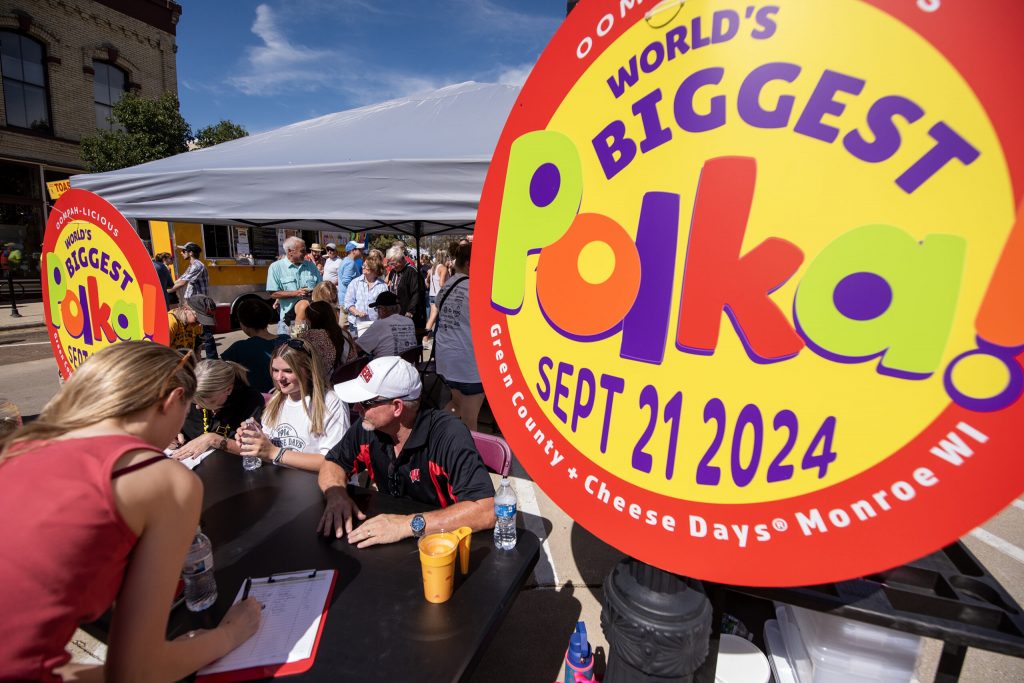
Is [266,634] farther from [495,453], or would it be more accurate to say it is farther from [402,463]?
[495,453]

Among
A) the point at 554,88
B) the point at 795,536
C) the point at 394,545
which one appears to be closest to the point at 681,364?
the point at 795,536

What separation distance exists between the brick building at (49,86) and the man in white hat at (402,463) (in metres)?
22.9

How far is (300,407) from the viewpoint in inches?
120

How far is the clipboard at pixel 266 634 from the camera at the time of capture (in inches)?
50.0

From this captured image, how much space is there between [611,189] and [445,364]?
3445 millimetres

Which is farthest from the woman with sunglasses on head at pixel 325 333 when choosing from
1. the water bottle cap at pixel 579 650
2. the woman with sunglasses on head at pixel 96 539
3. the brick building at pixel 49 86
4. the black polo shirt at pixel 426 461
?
the brick building at pixel 49 86

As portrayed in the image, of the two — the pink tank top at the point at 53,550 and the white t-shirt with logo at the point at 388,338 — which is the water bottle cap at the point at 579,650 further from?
the white t-shirt with logo at the point at 388,338

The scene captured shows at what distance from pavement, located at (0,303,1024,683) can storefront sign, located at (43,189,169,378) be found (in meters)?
1.59

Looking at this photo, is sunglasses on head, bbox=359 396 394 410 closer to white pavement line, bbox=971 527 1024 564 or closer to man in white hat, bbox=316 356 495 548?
man in white hat, bbox=316 356 495 548

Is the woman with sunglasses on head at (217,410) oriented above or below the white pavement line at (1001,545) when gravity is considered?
above

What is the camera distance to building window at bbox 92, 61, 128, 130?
64.1ft

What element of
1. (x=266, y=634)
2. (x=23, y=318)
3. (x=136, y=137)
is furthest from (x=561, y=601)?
(x=136, y=137)

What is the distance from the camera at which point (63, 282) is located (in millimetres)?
2611

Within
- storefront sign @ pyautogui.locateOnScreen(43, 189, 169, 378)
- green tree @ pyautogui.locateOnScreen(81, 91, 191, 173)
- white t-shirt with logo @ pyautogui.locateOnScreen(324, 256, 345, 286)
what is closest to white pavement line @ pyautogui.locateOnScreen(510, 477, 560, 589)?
storefront sign @ pyautogui.locateOnScreen(43, 189, 169, 378)
